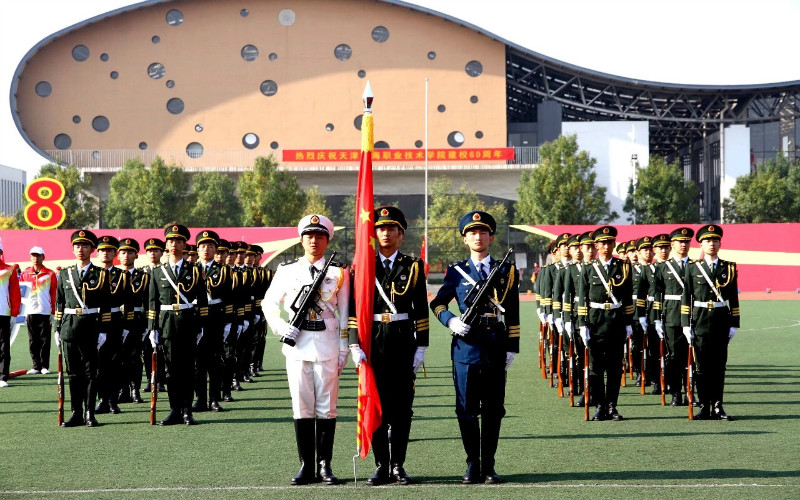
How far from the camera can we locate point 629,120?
212 feet

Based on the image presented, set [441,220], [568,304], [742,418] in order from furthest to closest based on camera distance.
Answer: [441,220] < [568,304] < [742,418]

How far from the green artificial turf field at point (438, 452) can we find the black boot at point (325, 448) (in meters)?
0.14

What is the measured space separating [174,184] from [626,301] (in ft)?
142

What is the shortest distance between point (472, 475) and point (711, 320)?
14.6 ft

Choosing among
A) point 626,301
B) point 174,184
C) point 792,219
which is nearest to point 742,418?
point 626,301

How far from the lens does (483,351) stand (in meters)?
7.66

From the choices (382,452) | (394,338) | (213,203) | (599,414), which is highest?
(213,203)

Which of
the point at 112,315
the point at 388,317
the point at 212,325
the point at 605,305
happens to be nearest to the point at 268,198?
the point at 212,325

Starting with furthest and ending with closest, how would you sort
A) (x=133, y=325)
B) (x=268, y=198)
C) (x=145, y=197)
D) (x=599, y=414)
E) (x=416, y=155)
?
(x=416, y=155), (x=145, y=197), (x=268, y=198), (x=133, y=325), (x=599, y=414)

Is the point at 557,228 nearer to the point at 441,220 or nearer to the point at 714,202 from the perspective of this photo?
the point at 441,220

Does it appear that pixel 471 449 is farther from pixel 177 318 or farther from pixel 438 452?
pixel 177 318

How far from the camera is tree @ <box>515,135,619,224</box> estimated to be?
163 feet

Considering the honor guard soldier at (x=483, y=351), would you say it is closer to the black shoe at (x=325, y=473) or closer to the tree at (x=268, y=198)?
the black shoe at (x=325, y=473)

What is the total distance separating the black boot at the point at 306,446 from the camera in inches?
297
